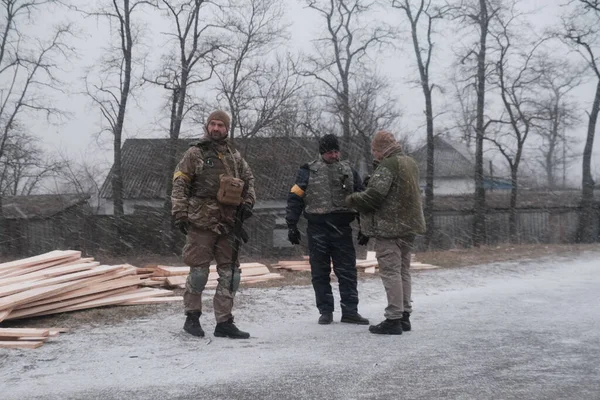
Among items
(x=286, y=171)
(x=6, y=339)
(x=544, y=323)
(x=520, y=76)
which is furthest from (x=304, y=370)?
(x=520, y=76)

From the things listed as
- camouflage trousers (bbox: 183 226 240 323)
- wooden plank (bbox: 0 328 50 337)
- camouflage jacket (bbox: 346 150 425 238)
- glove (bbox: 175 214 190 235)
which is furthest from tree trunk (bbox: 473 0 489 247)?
wooden plank (bbox: 0 328 50 337)

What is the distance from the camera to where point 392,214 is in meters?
5.39

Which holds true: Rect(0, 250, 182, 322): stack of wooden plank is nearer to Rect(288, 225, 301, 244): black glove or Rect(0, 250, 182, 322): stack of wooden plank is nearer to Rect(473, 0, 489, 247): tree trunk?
Rect(288, 225, 301, 244): black glove

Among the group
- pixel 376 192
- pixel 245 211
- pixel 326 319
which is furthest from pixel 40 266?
pixel 376 192

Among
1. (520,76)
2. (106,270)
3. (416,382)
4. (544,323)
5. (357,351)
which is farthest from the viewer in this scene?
(520,76)

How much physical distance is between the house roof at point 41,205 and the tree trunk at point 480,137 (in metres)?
18.5

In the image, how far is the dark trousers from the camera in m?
5.88

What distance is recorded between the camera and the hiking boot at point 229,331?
5.05 meters

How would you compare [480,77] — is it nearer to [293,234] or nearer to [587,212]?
[587,212]

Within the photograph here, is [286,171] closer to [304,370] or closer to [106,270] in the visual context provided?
[106,270]

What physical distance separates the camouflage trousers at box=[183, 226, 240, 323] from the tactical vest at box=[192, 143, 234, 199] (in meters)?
0.32

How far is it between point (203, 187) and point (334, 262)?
167 cm

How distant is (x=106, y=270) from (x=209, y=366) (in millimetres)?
2809

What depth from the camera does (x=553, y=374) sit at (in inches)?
152
